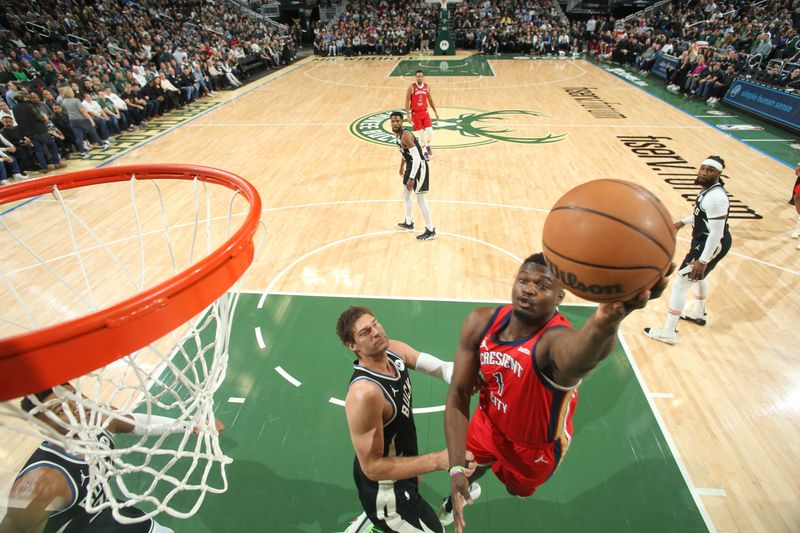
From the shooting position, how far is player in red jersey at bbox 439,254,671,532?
6.61 ft

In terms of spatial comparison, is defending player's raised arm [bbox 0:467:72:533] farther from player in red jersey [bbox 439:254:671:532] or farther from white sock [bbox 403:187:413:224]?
white sock [bbox 403:187:413:224]

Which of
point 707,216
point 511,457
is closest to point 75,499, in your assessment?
point 511,457

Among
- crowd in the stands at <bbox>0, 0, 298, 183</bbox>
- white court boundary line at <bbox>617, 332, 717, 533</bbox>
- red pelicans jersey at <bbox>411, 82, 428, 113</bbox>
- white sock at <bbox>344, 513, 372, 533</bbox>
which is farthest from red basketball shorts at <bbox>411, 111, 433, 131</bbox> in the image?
white sock at <bbox>344, 513, 372, 533</bbox>

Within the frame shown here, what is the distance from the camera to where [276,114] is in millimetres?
13258

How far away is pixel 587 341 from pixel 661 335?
3648 millimetres

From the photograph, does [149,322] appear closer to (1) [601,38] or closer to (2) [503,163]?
(2) [503,163]

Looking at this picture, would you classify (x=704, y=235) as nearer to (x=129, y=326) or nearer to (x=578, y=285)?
(x=578, y=285)

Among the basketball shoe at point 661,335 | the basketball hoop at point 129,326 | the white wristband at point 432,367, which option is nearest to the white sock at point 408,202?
the basketball hoop at point 129,326

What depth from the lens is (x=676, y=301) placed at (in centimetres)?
439

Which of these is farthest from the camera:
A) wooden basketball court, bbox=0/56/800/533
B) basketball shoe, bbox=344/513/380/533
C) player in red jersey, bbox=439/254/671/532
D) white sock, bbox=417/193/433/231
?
white sock, bbox=417/193/433/231

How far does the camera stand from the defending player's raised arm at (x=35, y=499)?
1.90 metres

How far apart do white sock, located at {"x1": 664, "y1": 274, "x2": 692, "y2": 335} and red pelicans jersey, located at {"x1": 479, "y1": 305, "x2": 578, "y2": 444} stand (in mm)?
2643

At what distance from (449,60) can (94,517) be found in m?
22.6

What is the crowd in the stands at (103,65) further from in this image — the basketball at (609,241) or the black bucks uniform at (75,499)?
the basketball at (609,241)
